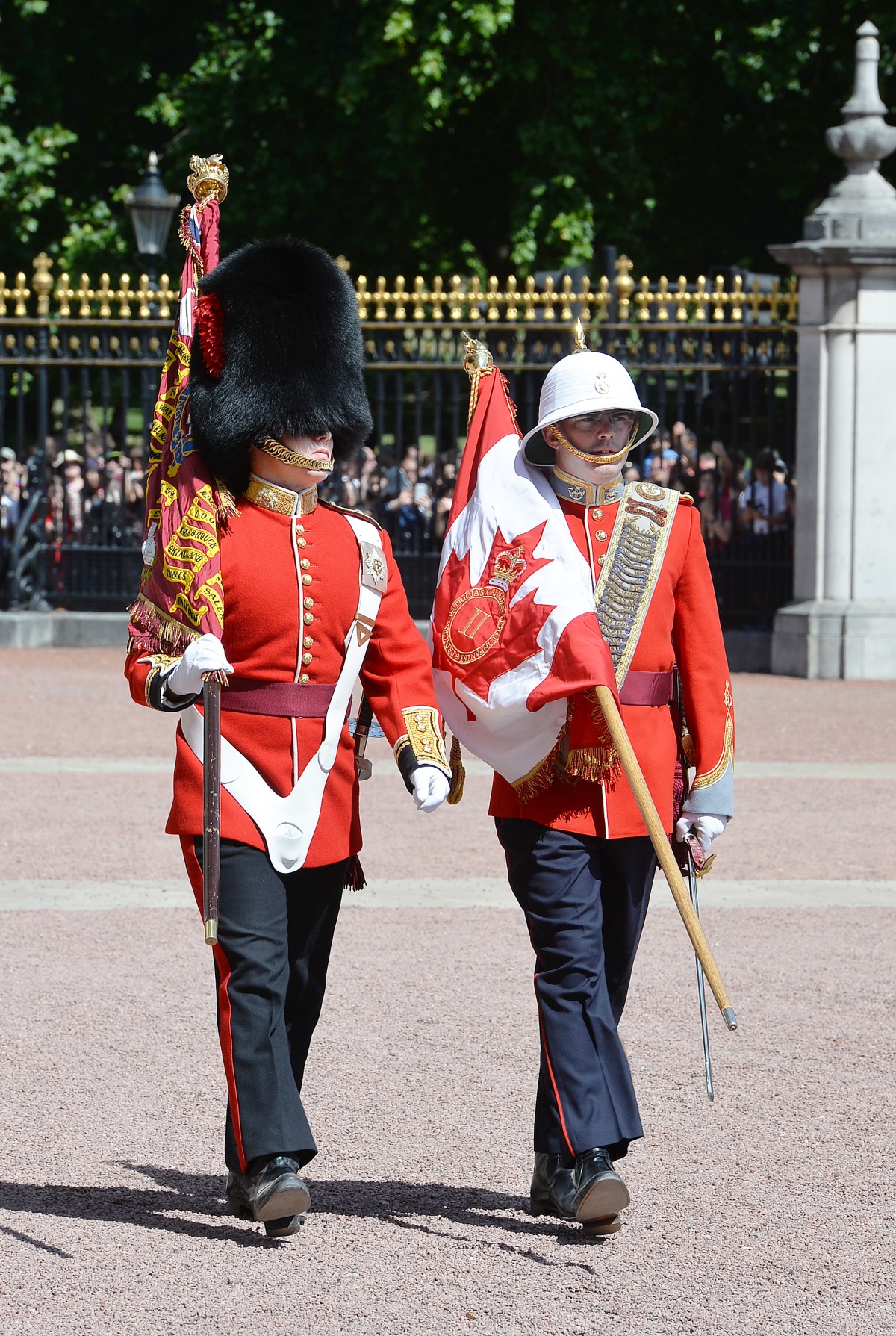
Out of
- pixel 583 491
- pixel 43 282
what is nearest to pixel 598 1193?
pixel 583 491

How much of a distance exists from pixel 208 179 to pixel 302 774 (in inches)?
46.1

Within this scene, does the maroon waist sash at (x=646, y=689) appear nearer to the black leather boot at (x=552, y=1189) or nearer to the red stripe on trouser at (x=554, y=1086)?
the red stripe on trouser at (x=554, y=1086)

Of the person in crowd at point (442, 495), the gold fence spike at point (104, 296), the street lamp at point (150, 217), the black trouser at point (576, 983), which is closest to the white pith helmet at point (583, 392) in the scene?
the black trouser at point (576, 983)

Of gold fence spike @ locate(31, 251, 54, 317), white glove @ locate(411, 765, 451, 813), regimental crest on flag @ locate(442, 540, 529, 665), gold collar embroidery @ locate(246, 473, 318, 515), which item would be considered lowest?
white glove @ locate(411, 765, 451, 813)

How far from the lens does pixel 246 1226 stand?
371cm

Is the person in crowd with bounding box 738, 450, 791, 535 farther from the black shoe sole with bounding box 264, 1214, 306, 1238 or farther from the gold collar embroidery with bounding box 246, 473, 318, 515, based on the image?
the black shoe sole with bounding box 264, 1214, 306, 1238

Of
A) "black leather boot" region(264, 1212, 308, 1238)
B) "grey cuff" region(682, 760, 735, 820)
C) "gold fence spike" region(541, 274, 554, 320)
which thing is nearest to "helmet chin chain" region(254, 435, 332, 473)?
"grey cuff" region(682, 760, 735, 820)

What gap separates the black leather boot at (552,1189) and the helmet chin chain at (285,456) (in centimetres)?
138

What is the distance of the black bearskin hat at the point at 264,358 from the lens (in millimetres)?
3779

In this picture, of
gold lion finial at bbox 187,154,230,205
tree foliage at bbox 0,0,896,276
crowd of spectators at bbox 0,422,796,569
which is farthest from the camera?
tree foliage at bbox 0,0,896,276

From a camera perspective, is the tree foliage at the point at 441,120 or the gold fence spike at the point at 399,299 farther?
the tree foliage at the point at 441,120

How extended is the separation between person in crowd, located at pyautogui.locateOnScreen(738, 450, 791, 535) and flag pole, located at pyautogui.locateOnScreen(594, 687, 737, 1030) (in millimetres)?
9831

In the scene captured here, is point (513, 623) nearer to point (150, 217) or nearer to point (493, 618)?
point (493, 618)

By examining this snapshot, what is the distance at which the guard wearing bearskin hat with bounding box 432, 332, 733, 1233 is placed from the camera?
3709 mm
